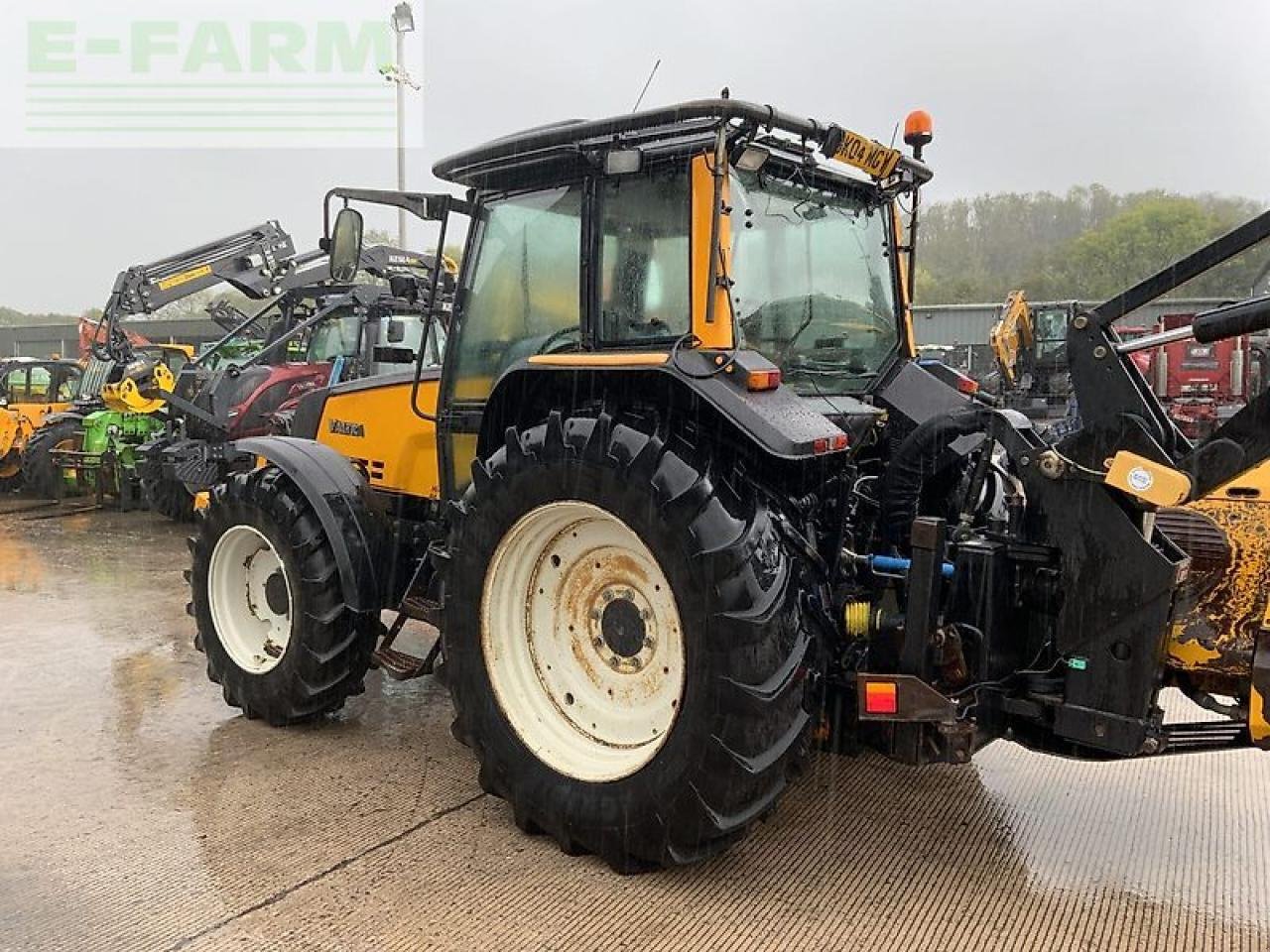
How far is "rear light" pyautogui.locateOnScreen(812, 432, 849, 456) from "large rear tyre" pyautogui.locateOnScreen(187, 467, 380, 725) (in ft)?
7.60

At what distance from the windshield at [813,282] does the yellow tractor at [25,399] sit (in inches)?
482

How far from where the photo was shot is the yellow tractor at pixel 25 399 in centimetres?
1304

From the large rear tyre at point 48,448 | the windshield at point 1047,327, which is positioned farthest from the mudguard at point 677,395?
the windshield at point 1047,327

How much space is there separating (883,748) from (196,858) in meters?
2.23

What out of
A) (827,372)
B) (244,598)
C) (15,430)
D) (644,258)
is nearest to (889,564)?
(827,372)

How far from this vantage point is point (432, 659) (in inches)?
175

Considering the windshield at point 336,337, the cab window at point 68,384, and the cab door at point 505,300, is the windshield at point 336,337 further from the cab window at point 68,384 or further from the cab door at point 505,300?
the cab door at point 505,300

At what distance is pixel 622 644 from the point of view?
134 inches

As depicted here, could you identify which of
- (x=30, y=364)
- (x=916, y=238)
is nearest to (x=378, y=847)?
(x=916, y=238)

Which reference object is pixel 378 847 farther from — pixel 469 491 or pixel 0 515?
pixel 0 515

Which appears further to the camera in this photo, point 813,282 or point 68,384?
point 68,384

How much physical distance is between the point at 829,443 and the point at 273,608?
2.85 m

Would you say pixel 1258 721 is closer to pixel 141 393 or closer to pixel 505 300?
pixel 505 300

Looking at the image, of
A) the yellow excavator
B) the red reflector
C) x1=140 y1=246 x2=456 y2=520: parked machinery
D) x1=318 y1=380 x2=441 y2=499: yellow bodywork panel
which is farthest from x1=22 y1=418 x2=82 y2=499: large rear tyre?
the yellow excavator
